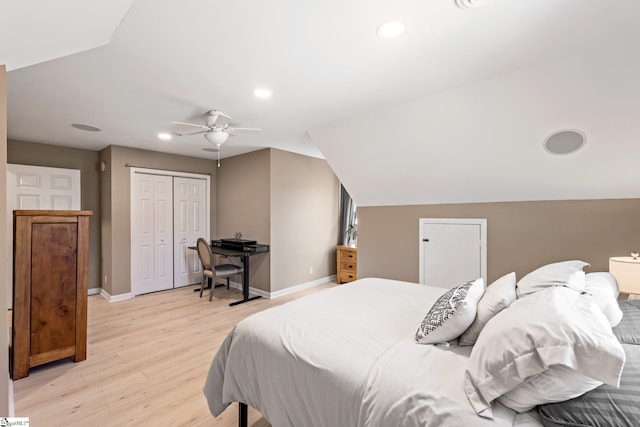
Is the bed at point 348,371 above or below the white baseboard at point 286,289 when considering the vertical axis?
above

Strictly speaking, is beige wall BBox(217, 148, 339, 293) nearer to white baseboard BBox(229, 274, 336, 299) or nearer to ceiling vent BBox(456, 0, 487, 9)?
white baseboard BBox(229, 274, 336, 299)

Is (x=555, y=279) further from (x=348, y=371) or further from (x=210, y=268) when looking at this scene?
(x=210, y=268)

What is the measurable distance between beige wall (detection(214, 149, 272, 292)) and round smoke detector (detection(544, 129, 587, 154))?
3566 mm

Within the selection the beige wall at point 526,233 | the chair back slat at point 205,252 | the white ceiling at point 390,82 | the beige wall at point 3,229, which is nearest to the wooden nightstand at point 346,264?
the beige wall at point 526,233

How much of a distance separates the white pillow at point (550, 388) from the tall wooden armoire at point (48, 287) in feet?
10.9

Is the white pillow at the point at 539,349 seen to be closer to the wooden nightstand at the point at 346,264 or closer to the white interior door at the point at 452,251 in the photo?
the white interior door at the point at 452,251

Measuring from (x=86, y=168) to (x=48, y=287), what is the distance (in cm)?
305

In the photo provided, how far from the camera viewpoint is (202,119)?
3354mm

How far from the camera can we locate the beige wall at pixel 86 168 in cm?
435

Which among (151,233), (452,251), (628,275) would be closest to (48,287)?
(151,233)

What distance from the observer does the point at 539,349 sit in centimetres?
97

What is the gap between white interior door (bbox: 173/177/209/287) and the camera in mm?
5246

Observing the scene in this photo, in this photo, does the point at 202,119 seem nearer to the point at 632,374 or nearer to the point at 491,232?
the point at 491,232

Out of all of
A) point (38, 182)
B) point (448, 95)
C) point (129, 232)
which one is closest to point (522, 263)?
point (448, 95)
